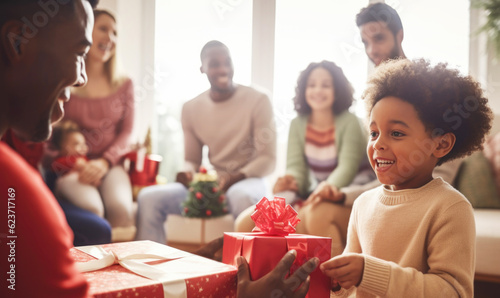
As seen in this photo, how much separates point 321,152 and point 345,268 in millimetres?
1677

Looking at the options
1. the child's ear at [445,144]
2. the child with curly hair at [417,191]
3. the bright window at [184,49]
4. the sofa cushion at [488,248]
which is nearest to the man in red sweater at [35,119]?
the child with curly hair at [417,191]

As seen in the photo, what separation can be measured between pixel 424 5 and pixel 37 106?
8.65 feet

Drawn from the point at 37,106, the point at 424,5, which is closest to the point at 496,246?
the point at 424,5

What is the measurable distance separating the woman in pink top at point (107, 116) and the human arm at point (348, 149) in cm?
135

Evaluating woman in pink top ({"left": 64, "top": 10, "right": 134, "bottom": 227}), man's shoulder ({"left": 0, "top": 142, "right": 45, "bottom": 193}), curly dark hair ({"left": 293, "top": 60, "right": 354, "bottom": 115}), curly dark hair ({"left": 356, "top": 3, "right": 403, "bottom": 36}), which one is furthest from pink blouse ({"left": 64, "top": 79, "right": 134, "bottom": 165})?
man's shoulder ({"left": 0, "top": 142, "right": 45, "bottom": 193})

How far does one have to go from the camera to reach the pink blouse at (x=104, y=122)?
9.43 ft

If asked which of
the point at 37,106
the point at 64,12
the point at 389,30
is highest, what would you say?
the point at 389,30

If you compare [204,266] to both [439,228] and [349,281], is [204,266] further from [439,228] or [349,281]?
[439,228]

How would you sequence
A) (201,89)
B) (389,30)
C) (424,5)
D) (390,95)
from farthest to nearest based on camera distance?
(201,89), (424,5), (389,30), (390,95)

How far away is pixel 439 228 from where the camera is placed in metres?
1.01

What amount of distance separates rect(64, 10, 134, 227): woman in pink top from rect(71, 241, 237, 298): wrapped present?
1839mm

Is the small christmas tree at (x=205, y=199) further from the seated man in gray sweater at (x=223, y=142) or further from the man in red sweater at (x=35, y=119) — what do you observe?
the man in red sweater at (x=35, y=119)

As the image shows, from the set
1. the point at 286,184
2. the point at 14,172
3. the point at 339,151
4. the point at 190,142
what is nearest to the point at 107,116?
the point at 190,142

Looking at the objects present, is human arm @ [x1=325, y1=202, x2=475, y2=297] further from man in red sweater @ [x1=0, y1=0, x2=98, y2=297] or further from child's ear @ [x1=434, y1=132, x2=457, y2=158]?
man in red sweater @ [x1=0, y1=0, x2=98, y2=297]
